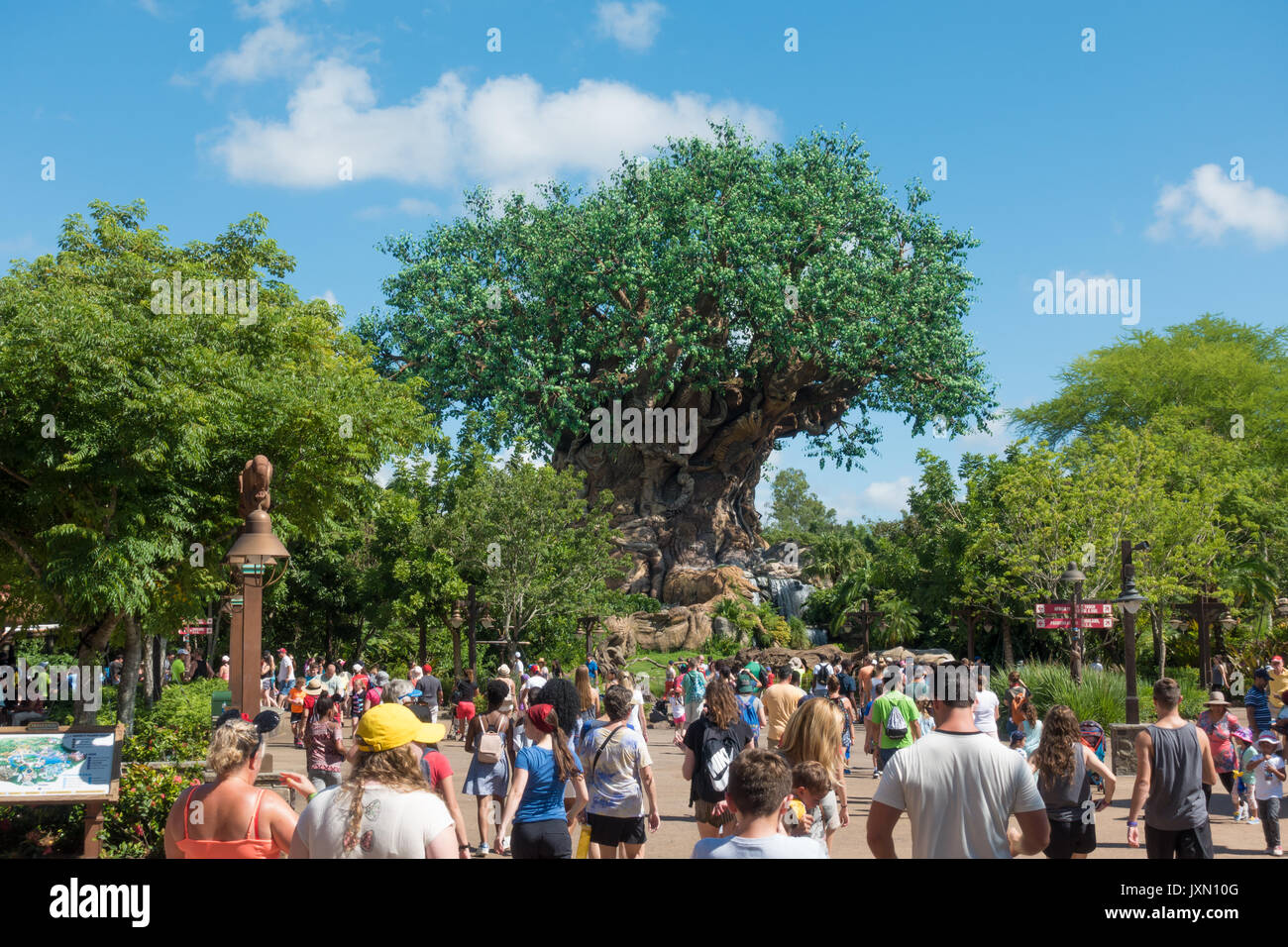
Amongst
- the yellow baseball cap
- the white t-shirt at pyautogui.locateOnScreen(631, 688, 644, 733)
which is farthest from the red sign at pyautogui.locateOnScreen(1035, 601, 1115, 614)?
the yellow baseball cap

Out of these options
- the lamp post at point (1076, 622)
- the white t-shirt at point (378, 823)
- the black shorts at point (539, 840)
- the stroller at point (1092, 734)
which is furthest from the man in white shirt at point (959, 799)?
the lamp post at point (1076, 622)

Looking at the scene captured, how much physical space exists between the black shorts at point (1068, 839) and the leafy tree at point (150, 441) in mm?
12317

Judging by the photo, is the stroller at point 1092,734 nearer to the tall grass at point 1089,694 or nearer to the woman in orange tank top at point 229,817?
the tall grass at point 1089,694

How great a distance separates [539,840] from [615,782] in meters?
0.78

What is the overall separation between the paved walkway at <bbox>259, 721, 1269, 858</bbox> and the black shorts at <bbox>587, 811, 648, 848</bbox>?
8.69 feet

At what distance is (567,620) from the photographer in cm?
3166

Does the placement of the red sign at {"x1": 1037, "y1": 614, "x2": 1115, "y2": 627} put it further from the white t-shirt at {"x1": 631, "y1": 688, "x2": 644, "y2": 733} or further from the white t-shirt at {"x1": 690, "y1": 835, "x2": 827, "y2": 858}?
the white t-shirt at {"x1": 690, "y1": 835, "x2": 827, "y2": 858}

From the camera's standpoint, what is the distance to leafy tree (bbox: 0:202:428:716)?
48.9 feet

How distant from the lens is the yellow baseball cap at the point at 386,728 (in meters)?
4.28

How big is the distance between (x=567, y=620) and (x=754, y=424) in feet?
61.0

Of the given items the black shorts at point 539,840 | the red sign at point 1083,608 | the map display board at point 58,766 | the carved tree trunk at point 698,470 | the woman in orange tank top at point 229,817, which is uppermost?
the carved tree trunk at point 698,470

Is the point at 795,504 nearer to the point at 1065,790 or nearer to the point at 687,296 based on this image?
the point at 687,296
